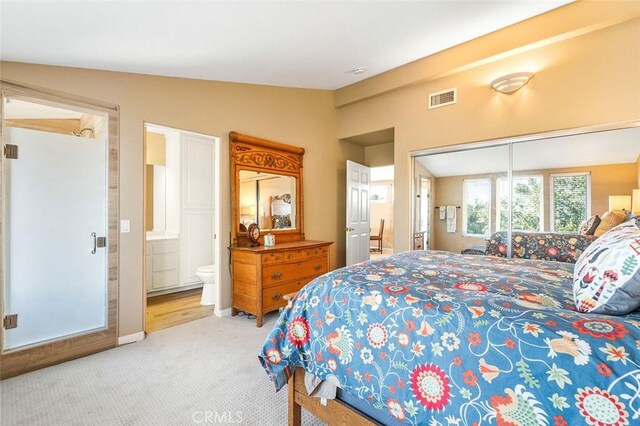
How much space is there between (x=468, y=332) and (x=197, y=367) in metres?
2.12

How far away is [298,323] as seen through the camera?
153cm

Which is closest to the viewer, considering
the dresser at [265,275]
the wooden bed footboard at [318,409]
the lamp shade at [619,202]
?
the wooden bed footboard at [318,409]

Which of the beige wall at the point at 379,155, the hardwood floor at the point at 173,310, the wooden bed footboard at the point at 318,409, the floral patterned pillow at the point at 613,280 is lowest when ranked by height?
the hardwood floor at the point at 173,310

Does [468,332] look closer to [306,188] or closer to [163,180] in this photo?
[306,188]

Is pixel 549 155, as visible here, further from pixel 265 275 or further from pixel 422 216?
pixel 265 275

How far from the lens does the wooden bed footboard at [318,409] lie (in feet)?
4.42

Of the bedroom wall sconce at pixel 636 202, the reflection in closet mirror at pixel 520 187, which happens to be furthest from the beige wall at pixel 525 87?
the bedroom wall sconce at pixel 636 202

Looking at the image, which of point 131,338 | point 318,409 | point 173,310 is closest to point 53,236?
point 131,338

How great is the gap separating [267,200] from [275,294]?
1233mm

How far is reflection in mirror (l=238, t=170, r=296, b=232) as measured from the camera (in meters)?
3.69

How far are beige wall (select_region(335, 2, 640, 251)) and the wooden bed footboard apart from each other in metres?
2.80

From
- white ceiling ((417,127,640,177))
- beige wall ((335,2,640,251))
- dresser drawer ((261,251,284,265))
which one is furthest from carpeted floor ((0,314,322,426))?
white ceiling ((417,127,640,177))

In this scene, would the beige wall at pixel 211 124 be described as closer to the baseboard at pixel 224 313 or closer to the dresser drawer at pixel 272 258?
the baseboard at pixel 224 313

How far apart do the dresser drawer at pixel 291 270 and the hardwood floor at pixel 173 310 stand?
978 millimetres
